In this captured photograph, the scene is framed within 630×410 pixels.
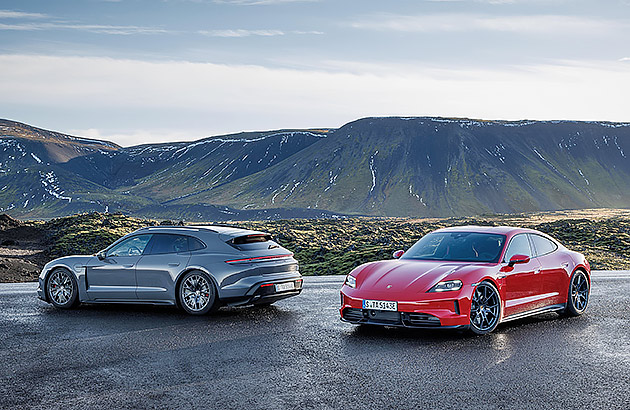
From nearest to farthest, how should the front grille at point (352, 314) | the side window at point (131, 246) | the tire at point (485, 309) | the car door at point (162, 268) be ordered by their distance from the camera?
the tire at point (485, 309), the front grille at point (352, 314), the car door at point (162, 268), the side window at point (131, 246)

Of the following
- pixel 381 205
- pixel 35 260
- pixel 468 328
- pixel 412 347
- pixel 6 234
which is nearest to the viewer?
pixel 412 347

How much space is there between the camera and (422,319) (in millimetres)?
10148

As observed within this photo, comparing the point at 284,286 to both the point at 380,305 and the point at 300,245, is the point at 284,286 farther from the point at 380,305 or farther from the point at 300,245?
the point at 300,245

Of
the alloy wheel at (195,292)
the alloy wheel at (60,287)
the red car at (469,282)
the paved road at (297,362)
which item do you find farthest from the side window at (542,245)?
the alloy wheel at (60,287)

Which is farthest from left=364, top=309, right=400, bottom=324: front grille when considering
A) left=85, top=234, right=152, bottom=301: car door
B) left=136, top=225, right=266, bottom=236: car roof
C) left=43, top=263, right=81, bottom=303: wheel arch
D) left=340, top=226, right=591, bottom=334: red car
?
left=43, top=263, right=81, bottom=303: wheel arch

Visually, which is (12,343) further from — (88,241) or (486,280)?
(88,241)

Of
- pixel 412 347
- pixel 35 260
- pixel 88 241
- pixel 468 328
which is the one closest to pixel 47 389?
pixel 412 347

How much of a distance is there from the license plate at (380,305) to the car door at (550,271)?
2.77 metres

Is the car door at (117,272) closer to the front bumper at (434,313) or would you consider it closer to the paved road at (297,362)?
the paved road at (297,362)

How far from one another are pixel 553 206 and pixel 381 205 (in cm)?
4540

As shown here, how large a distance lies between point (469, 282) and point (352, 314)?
171 cm

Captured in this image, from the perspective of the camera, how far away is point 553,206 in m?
195

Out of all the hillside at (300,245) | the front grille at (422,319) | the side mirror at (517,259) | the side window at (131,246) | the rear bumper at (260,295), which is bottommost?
the hillside at (300,245)

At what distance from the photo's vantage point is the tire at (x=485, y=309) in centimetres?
1041
